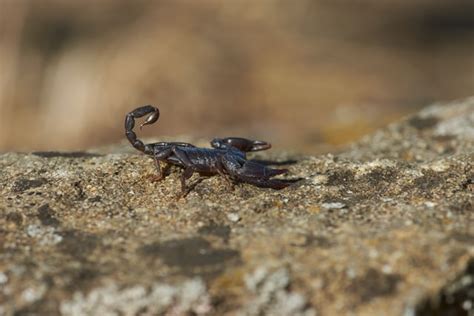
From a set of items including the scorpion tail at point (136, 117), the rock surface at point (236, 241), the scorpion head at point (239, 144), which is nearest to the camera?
the rock surface at point (236, 241)

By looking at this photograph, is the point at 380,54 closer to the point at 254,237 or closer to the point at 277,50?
the point at 277,50

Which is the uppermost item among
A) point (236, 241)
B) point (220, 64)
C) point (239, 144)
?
point (220, 64)

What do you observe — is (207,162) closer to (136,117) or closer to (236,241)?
(136,117)

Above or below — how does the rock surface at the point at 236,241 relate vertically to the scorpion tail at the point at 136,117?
below

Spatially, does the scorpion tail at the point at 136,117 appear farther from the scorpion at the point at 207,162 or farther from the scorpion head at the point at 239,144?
the scorpion head at the point at 239,144

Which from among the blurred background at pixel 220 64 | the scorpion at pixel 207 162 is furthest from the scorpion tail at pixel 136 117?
the blurred background at pixel 220 64

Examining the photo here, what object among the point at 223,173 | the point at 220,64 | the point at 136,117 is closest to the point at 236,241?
the point at 223,173

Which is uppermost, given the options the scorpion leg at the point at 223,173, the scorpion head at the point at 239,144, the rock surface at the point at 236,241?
the scorpion head at the point at 239,144

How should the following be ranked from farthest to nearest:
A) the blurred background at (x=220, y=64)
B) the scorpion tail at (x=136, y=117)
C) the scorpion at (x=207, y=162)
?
the blurred background at (x=220, y=64) → the scorpion tail at (x=136, y=117) → the scorpion at (x=207, y=162)
